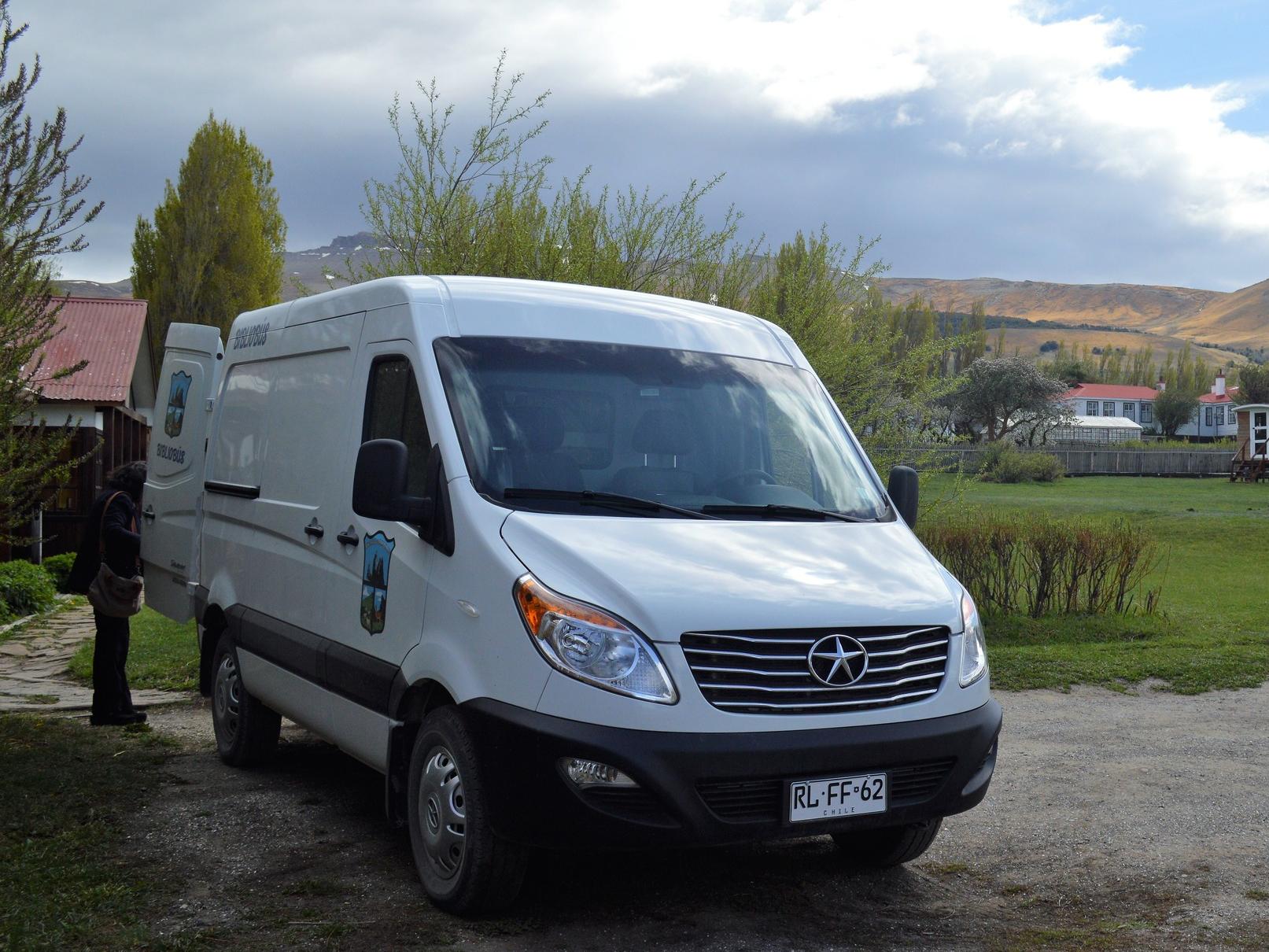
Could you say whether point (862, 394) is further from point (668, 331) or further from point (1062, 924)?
point (1062, 924)

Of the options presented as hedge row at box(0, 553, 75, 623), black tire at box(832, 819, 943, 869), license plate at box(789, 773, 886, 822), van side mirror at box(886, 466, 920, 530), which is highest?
van side mirror at box(886, 466, 920, 530)

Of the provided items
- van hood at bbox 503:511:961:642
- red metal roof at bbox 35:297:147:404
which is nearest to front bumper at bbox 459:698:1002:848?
van hood at bbox 503:511:961:642

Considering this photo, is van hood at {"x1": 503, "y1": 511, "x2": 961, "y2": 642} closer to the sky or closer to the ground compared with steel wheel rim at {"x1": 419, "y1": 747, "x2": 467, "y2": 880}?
closer to the sky

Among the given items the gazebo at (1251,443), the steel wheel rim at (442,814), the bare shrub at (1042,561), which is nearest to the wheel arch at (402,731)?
the steel wheel rim at (442,814)

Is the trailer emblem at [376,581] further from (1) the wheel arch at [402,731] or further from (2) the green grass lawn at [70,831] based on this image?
(2) the green grass lawn at [70,831]

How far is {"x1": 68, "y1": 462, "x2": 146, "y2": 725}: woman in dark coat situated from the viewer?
855 cm

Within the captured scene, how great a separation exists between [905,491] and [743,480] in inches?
37.3

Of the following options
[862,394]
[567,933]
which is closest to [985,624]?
[862,394]

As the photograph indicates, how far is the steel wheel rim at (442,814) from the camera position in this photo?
→ 15.4 feet

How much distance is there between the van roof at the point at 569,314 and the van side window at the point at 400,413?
11.0 inches

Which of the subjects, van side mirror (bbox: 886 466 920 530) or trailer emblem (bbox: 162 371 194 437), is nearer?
van side mirror (bbox: 886 466 920 530)

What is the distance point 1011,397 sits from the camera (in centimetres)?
8219

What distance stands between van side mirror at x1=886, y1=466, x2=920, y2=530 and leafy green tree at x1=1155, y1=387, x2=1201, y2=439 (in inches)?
4392

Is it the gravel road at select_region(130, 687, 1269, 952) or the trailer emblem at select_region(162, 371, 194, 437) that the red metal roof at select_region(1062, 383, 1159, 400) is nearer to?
the trailer emblem at select_region(162, 371, 194, 437)
